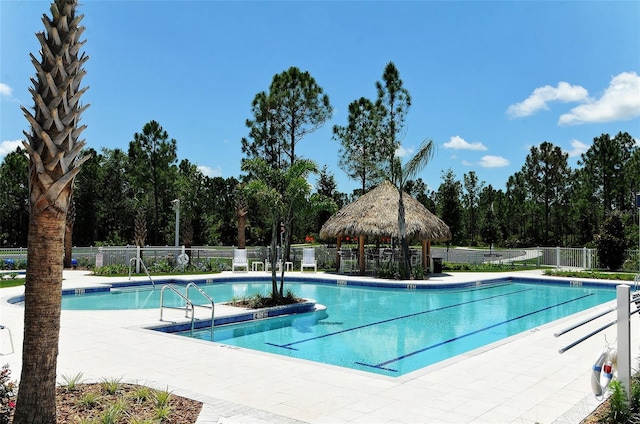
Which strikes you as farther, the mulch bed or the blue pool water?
the blue pool water

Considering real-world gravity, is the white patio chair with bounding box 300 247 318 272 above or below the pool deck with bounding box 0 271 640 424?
above

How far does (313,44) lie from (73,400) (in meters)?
14.2

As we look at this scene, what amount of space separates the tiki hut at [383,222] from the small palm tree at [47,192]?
57.1 ft

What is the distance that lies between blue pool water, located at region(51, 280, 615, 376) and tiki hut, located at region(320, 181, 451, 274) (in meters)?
3.24

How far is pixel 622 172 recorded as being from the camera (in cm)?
3859

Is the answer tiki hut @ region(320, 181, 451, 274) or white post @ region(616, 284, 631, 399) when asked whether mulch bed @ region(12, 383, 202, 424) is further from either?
tiki hut @ region(320, 181, 451, 274)

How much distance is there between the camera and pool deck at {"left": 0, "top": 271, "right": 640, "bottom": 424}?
4.46m

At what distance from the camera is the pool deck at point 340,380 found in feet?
14.6

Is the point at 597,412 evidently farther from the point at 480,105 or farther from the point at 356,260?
the point at 480,105

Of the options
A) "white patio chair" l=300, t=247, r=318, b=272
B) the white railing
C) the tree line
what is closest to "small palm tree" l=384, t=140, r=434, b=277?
"white patio chair" l=300, t=247, r=318, b=272

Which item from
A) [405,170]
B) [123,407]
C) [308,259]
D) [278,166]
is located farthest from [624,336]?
[278,166]

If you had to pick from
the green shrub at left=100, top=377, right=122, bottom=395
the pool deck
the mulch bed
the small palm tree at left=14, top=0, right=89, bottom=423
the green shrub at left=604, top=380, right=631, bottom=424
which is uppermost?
the small palm tree at left=14, top=0, right=89, bottom=423

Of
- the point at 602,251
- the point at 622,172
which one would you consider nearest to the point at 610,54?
the point at 602,251

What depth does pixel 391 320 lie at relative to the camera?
11477 millimetres
